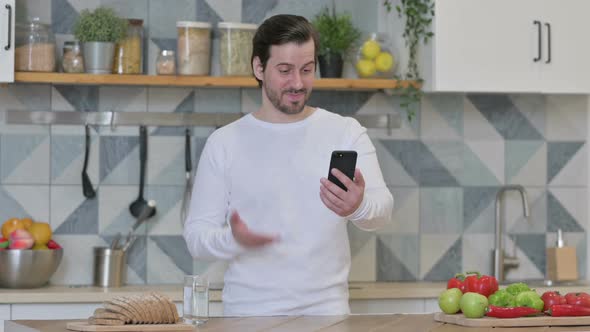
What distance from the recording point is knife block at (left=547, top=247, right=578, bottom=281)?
13.3 ft

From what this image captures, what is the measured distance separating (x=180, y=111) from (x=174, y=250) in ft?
1.82

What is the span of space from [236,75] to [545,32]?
4.00 ft

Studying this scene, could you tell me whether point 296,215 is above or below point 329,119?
below

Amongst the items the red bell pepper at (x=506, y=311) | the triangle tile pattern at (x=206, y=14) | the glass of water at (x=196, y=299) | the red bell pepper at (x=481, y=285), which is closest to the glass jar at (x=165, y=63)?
the triangle tile pattern at (x=206, y=14)

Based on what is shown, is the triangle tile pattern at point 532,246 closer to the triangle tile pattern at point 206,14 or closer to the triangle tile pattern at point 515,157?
the triangle tile pattern at point 515,157

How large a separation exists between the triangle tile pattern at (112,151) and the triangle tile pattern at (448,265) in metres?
1.34

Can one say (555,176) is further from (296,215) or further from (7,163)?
(7,163)

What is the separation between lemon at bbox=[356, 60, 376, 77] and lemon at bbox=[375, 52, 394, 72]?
0.02m

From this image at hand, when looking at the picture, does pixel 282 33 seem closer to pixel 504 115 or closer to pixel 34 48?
pixel 34 48

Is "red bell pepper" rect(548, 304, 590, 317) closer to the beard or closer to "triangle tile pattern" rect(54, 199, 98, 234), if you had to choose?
the beard

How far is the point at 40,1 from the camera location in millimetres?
3855

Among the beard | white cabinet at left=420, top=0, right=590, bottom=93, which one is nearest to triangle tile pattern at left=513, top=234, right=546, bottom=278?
white cabinet at left=420, top=0, right=590, bottom=93

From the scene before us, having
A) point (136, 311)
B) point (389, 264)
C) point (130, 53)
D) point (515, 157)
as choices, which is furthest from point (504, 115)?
point (136, 311)

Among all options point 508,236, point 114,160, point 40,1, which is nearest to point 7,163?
point 114,160
